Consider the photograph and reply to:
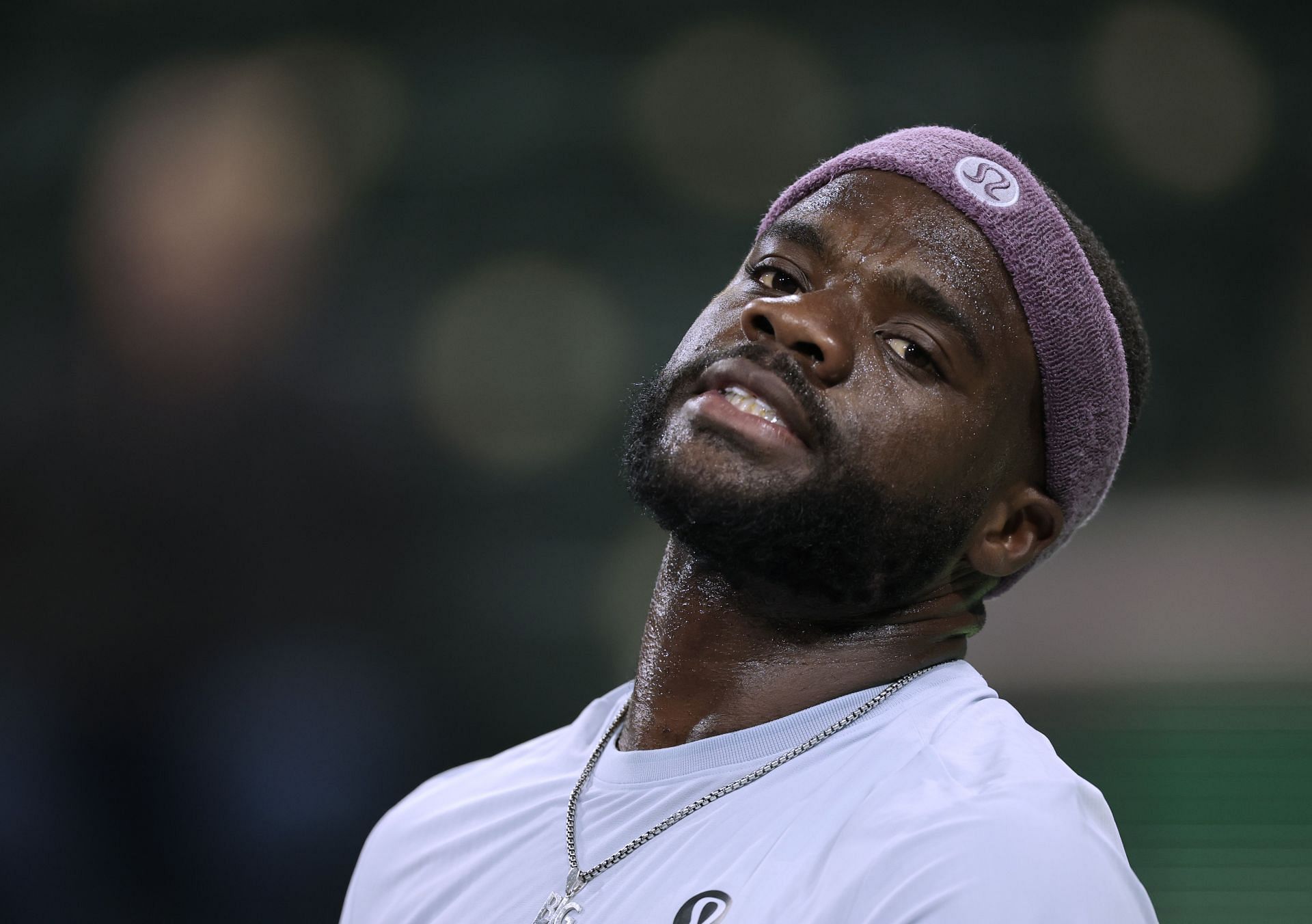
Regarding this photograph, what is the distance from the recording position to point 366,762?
3.94m

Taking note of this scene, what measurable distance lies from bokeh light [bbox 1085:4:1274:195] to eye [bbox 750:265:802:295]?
3006 mm

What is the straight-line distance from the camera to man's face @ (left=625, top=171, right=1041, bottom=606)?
161 cm

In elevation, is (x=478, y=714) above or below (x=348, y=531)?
below

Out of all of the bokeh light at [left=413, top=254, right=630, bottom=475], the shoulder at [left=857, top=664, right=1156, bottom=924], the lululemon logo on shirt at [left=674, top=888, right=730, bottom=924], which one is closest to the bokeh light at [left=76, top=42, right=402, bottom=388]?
the bokeh light at [left=413, top=254, right=630, bottom=475]

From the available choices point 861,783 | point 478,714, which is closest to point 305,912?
point 478,714

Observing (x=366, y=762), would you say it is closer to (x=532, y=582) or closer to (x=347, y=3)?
(x=532, y=582)

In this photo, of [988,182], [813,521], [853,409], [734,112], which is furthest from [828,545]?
[734,112]

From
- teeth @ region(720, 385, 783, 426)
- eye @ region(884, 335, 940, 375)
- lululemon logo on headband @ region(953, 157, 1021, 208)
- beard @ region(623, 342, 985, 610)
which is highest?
lululemon logo on headband @ region(953, 157, 1021, 208)

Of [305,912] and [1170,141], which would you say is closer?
[305,912]

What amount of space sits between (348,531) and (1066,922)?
3273 millimetres

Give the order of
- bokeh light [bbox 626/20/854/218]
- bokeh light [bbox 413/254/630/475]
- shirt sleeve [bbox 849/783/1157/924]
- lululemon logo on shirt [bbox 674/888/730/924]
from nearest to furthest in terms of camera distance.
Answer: shirt sleeve [bbox 849/783/1157/924] < lululemon logo on shirt [bbox 674/888/730/924] < bokeh light [bbox 413/254/630/475] < bokeh light [bbox 626/20/854/218]

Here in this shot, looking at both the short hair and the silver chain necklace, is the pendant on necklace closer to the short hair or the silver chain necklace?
the silver chain necklace

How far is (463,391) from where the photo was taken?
4301mm

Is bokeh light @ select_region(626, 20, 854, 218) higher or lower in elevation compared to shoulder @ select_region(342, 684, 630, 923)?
higher
